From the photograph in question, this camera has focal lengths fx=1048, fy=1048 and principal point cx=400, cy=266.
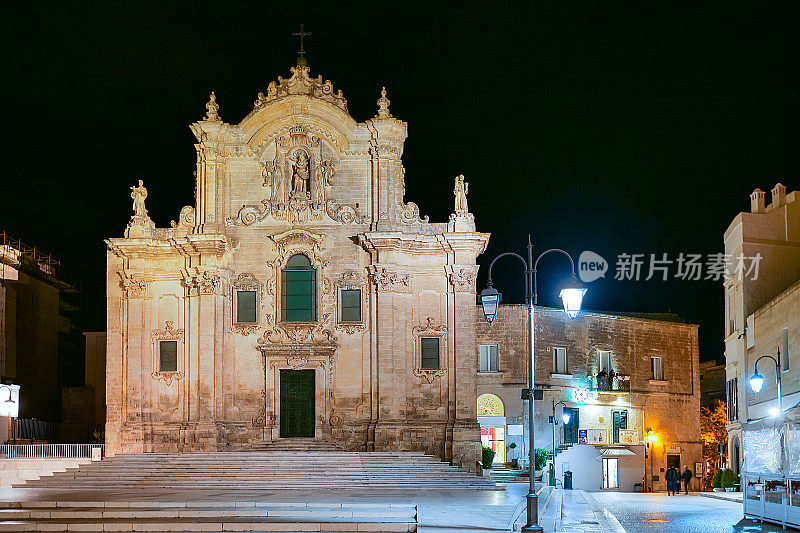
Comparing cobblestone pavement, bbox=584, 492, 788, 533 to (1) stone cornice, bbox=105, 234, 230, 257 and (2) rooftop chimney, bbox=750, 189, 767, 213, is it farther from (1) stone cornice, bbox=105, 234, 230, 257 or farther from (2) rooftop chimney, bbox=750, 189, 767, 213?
(1) stone cornice, bbox=105, 234, 230, 257

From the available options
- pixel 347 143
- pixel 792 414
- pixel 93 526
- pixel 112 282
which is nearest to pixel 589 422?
pixel 347 143

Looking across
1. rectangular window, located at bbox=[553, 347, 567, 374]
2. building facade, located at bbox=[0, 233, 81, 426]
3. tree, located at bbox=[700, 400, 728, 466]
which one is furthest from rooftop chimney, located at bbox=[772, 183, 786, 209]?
building facade, located at bbox=[0, 233, 81, 426]

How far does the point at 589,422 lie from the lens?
52.1 metres

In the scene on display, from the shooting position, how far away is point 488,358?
49438 mm

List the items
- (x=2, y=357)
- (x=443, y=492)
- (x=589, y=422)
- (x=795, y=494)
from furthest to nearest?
(x=589, y=422) → (x=2, y=357) → (x=443, y=492) → (x=795, y=494)

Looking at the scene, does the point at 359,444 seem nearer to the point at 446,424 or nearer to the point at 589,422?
the point at 446,424

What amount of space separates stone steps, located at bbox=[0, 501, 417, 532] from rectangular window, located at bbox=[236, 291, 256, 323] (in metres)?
12.5

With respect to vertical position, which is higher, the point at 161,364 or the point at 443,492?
the point at 161,364

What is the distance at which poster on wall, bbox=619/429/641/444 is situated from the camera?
53.1m

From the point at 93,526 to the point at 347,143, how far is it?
1905 cm

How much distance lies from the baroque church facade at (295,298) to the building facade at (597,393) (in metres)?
10.5

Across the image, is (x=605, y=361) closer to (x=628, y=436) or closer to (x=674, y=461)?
(x=628, y=436)

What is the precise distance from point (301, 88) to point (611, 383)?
23478mm

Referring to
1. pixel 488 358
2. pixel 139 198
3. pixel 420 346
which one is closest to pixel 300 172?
pixel 139 198
